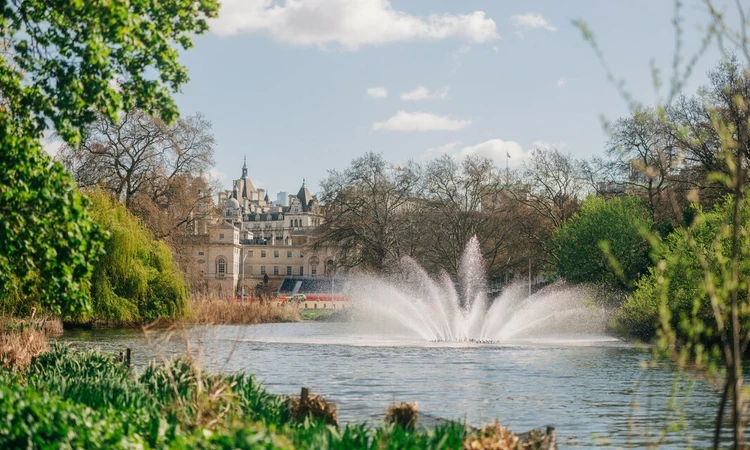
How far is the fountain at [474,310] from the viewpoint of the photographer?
41125 millimetres

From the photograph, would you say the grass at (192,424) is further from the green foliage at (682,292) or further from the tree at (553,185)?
the tree at (553,185)

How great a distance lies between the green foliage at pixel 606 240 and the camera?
157ft

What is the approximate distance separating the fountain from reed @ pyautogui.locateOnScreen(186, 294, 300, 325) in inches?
218

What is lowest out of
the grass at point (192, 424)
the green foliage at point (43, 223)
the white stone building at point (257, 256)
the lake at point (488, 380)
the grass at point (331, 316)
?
the lake at point (488, 380)

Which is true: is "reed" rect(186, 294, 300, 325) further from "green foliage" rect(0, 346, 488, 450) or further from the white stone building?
the white stone building

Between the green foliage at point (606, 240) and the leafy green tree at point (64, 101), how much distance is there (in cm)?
3659

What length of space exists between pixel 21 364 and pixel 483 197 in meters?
52.2

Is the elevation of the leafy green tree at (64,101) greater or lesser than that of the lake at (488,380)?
greater

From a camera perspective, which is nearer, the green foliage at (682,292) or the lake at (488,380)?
the lake at (488,380)

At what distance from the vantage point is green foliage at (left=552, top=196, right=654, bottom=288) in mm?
47812

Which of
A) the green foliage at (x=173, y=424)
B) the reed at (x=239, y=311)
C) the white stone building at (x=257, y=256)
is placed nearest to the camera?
the green foliage at (x=173, y=424)

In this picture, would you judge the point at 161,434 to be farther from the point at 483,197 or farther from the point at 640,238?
the point at 483,197

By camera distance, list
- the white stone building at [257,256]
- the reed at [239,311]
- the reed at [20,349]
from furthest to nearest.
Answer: the white stone building at [257,256] → the reed at [239,311] → the reed at [20,349]

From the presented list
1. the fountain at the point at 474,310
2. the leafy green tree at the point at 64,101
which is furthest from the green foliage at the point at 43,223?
the fountain at the point at 474,310
